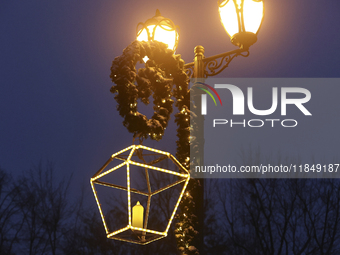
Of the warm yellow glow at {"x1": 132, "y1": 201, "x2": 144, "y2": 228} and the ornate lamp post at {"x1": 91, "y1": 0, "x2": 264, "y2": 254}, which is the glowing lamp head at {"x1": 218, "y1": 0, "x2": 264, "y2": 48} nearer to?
the ornate lamp post at {"x1": 91, "y1": 0, "x2": 264, "y2": 254}

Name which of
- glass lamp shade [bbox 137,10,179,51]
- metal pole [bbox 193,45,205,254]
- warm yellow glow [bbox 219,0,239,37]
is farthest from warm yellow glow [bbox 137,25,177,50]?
warm yellow glow [bbox 219,0,239,37]

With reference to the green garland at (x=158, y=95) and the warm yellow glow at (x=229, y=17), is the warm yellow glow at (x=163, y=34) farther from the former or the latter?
the warm yellow glow at (x=229, y=17)

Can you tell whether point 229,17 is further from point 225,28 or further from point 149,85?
point 149,85

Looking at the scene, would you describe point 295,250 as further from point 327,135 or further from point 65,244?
point 65,244

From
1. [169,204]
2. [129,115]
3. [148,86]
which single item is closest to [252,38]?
[148,86]

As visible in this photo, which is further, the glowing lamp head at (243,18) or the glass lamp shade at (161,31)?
the glass lamp shade at (161,31)

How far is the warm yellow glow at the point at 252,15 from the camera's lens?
15.9 feet

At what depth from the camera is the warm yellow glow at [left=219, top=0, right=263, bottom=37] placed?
4844mm

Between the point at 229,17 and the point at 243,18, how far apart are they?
0.60ft

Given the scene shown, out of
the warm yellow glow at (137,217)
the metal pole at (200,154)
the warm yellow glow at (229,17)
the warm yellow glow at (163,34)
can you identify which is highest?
the warm yellow glow at (229,17)

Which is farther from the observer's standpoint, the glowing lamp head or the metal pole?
the glowing lamp head

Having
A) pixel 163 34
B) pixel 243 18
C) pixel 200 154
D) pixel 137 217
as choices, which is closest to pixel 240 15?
pixel 243 18

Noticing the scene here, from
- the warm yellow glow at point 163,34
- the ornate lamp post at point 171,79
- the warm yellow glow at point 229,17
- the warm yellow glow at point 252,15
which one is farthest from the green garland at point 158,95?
the warm yellow glow at point 252,15

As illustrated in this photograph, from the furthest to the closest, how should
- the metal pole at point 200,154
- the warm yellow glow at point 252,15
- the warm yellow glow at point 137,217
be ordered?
the warm yellow glow at point 252,15
the metal pole at point 200,154
the warm yellow glow at point 137,217
